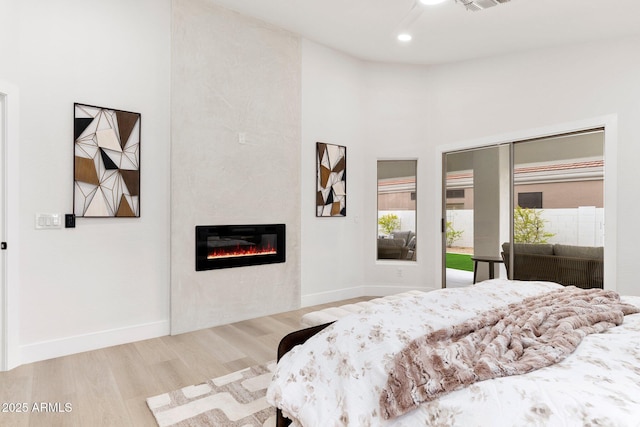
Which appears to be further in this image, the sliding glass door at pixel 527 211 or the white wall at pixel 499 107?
the sliding glass door at pixel 527 211

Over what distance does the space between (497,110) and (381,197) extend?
6.19ft

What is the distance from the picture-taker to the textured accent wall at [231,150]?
3512mm

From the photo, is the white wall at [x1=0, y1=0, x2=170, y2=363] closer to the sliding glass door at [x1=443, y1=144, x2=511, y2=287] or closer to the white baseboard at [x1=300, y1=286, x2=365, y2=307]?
the white baseboard at [x1=300, y1=286, x2=365, y2=307]

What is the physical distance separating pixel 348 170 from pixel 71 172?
10.5 feet

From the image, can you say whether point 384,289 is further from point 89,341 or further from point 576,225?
point 89,341

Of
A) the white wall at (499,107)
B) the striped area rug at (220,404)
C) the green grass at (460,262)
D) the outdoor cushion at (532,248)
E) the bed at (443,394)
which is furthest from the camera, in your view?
the green grass at (460,262)

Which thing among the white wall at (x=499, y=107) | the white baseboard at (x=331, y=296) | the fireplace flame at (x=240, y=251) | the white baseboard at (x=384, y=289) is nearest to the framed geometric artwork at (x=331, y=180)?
the white wall at (x=499, y=107)

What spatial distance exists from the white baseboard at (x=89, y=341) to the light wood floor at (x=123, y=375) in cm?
7

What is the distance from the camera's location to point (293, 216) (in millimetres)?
4355

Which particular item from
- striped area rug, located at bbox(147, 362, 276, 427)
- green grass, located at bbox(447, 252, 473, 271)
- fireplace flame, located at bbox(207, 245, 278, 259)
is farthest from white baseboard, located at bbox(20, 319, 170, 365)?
green grass, located at bbox(447, 252, 473, 271)

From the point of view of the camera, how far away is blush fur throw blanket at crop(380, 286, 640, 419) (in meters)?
1.07

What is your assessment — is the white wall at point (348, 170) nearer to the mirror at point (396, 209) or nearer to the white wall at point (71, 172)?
the mirror at point (396, 209)

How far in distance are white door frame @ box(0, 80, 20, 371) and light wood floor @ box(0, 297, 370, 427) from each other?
0.21 meters

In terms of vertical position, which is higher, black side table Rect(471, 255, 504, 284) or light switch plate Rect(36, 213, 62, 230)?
light switch plate Rect(36, 213, 62, 230)
